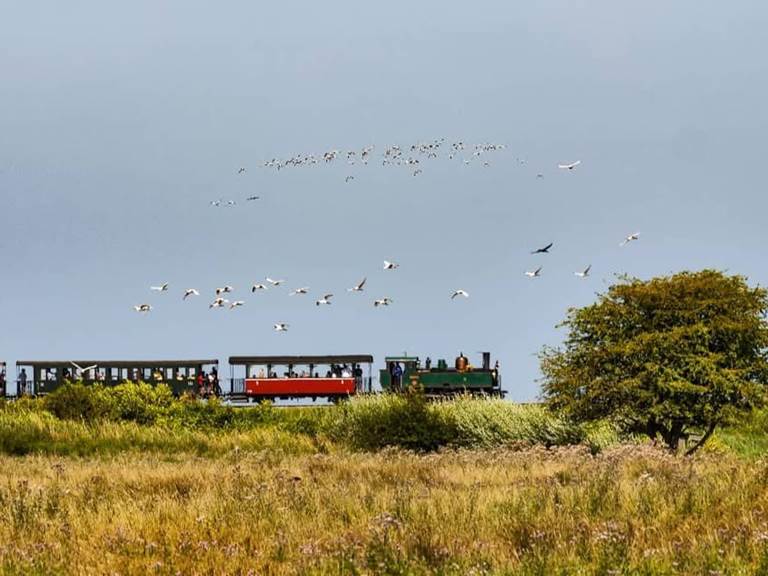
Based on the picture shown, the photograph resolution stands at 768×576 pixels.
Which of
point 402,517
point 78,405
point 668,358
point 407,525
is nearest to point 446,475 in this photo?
point 402,517

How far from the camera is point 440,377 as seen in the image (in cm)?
5734

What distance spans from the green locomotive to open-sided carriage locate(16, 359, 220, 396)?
999 centimetres

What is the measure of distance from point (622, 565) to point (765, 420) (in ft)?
123

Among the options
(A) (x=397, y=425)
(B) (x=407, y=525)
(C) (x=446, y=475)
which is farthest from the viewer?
(A) (x=397, y=425)

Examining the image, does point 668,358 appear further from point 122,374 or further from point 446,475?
point 122,374

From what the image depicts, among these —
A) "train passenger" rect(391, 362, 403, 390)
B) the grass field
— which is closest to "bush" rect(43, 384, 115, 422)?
the grass field

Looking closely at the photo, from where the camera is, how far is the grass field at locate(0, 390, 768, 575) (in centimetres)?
1133

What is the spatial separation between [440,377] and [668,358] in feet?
84.7

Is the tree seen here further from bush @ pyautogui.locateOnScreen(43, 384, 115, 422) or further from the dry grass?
bush @ pyautogui.locateOnScreen(43, 384, 115, 422)

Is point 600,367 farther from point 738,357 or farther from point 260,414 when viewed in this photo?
point 260,414

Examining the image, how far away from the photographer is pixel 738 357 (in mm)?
32531

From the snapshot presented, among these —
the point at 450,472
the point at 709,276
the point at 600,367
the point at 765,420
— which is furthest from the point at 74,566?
the point at 765,420

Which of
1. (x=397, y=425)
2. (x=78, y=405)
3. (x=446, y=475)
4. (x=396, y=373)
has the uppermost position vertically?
(x=396, y=373)

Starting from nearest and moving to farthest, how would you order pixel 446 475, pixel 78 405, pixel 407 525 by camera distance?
pixel 407 525, pixel 446 475, pixel 78 405
